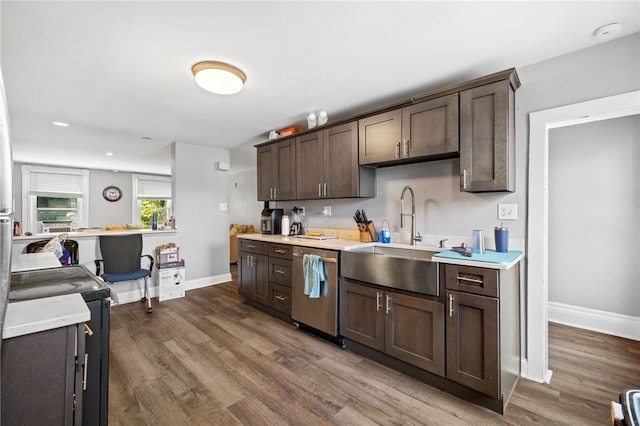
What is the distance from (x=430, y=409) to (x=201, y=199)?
4.14 metres

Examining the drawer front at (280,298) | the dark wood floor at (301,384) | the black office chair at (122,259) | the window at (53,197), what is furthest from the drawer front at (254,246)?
the window at (53,197)

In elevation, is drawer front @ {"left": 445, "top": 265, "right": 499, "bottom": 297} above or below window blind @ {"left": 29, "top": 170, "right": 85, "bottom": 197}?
below

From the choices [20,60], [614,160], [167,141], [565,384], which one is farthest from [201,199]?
[614,160]

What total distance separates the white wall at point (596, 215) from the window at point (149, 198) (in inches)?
327

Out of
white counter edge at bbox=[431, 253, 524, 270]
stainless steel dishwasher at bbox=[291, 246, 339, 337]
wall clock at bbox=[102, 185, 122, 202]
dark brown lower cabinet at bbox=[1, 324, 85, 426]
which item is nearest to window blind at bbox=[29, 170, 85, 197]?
wall clock at bbox=[102, 185, 122, 202]

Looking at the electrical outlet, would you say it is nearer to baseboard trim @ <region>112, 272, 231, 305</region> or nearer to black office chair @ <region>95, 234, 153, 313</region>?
black office chair @ <region>95, 234, 153, 313</region>

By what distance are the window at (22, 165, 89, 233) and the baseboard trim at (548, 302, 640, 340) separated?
900 centimetres

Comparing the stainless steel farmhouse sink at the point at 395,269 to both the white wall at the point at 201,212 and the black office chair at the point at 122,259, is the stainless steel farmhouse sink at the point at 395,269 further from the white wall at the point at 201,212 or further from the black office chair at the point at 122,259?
the white wall at the point at 201,212

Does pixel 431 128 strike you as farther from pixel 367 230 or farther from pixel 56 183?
pixel 56 183

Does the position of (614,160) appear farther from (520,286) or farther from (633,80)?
(520,286)

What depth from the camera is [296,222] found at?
12.6 ft

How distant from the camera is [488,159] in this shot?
201 centimetres

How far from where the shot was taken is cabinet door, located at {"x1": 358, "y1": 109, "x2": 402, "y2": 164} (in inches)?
97.6

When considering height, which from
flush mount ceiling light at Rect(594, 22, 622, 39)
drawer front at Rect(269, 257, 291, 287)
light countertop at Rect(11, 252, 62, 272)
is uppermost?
flush mount ceiling light at Rect(594, 22, 622, 39)
